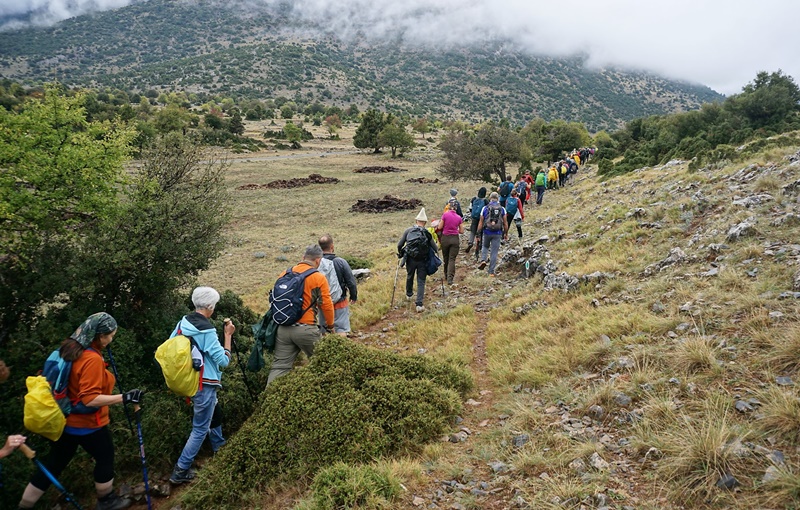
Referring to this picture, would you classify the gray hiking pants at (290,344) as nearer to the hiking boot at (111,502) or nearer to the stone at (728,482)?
the hiking boot at (111,502)

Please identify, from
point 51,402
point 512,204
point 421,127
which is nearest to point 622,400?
point 51,402

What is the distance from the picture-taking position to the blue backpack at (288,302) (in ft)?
17.1

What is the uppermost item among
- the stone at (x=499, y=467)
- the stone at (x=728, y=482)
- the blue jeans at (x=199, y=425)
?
the stone at (x=728, y=482)

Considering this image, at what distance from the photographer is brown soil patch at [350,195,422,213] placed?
26.0m

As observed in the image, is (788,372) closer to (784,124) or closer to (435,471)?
(435,471)

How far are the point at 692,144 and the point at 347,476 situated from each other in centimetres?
2334

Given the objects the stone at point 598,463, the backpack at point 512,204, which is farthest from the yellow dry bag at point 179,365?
the backpack at point 512,204

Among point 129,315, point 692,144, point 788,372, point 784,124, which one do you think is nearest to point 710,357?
point 788,372

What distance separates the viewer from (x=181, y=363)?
13.4 feet

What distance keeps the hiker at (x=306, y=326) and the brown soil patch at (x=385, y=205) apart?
20.4 meters

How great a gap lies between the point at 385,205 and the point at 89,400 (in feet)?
77.1

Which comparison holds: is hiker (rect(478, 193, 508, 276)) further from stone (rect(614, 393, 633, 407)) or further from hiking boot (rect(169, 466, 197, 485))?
hiking boot (rect(169, 466, 197, 485))

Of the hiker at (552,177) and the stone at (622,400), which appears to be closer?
the stone at (622,400)

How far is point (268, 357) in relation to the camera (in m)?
7.00
